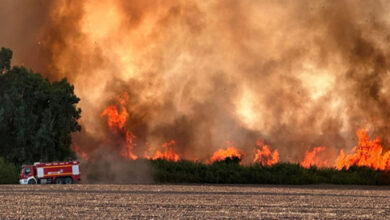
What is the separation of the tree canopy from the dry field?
22072 mm

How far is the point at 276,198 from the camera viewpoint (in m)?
44.6

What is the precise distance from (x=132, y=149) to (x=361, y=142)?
24710mm

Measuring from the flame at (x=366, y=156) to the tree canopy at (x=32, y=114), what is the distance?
29.7 meters

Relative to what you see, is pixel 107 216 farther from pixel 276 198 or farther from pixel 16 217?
pixel 276 198

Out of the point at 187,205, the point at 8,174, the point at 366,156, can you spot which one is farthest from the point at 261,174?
the point at 187,205

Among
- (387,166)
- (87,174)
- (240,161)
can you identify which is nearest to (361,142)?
(387,166)

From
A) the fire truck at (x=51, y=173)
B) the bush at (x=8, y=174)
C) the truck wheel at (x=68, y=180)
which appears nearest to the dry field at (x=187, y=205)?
the truck wheel at (x=68, y=180)

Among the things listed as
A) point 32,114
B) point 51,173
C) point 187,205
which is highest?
point 32,114

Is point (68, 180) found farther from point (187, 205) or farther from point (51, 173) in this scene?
point (187, 205)

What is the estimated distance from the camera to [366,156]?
218 feet

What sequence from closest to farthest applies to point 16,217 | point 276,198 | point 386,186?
point 16,217
point 276,198
point 386,186

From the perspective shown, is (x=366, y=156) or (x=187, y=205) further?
(x=366, y=156)

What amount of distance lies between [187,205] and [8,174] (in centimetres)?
3295

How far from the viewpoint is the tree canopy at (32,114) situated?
7038cm
